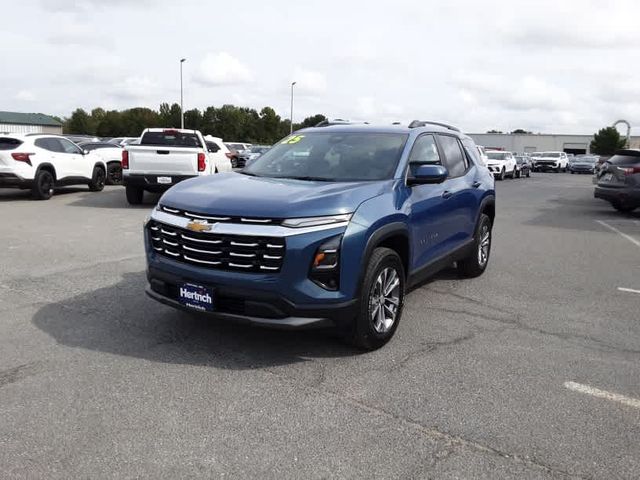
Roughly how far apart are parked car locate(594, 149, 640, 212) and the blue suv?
9.83 m

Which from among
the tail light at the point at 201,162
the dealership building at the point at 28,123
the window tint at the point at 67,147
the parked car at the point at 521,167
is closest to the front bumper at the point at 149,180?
the tail light at the point at 201,162

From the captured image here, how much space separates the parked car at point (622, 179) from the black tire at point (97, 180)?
1371cm

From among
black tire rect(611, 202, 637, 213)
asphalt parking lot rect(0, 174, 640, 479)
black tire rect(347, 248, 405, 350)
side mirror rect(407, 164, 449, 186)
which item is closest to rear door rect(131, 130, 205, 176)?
asphalt parking lot rect(0, 174, 640, 479)

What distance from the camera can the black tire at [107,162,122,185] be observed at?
743 inches

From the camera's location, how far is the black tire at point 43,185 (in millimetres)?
14469

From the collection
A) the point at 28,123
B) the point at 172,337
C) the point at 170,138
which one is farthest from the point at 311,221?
the point at 28,123

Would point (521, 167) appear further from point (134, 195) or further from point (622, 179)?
point (134, 195)

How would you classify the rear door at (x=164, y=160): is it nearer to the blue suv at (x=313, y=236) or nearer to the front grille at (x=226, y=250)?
the blue suv at (x=313, y=236)

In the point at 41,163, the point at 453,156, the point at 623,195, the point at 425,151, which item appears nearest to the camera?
the point at 425,151

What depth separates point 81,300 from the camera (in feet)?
18.7

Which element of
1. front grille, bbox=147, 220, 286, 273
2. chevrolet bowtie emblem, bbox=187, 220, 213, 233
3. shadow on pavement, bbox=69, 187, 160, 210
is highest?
chevrolet bowtie emblem, bbox=187, 220, 213, 233

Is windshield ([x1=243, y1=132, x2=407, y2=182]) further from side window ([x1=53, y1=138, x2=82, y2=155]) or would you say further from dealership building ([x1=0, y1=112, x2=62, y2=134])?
dealership building ([x1=0, y1=112, x2=62, y2=134])

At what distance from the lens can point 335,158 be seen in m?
5.29

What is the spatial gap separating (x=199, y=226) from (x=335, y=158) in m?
1.66
